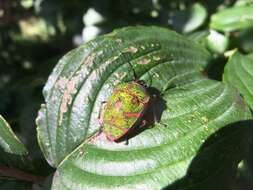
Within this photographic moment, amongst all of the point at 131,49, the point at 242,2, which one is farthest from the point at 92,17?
the point at 131,49

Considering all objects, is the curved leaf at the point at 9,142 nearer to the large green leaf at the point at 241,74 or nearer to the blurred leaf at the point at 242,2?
the large green leaf at the point at 241,74

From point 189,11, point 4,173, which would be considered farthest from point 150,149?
point 189,11

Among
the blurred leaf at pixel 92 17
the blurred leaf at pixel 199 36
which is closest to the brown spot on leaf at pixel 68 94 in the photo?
the blurred leaf at pixel 199 36

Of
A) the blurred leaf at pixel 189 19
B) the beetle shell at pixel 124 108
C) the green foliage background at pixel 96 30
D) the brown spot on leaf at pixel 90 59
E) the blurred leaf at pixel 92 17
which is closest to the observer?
the beetle shell at pixel 124 108

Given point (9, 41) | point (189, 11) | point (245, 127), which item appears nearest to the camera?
point (245, 127)

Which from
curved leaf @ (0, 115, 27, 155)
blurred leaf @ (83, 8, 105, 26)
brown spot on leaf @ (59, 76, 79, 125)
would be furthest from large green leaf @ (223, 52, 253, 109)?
blurred leaf @ (83, 8, 105, 26)

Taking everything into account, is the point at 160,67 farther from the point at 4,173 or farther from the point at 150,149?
the point at 4,173

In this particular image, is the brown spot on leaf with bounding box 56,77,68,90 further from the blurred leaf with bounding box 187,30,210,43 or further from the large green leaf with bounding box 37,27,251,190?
the blurred leaf with bounding box 187,30,210,43
